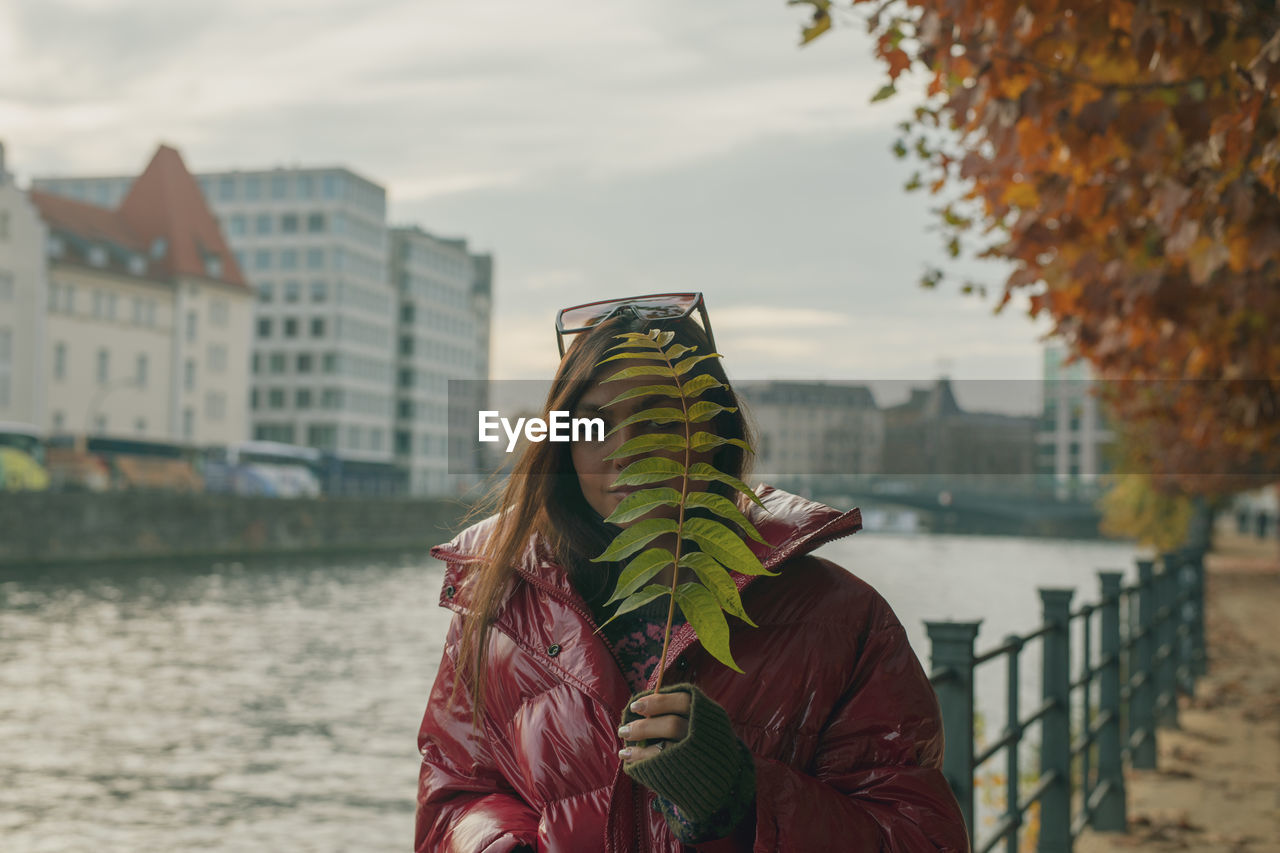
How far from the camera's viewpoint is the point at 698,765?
5.19 feet

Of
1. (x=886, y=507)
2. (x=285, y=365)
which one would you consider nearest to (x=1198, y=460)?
(x=886, y=507)

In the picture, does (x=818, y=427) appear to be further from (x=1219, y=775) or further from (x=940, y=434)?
(x=1219, y=775)

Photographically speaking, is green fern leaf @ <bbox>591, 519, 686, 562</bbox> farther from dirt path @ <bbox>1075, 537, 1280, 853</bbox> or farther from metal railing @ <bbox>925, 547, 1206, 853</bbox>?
dirt path @ <bbox>1075, 537, 1280, 853</bbox>

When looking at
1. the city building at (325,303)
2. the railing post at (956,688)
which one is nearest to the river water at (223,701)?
the railing post at (956,688)

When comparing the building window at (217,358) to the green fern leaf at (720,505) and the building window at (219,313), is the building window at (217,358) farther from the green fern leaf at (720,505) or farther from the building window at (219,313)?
the green fern leaf at (720,505)

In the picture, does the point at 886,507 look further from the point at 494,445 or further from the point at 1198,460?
the point at 494,445

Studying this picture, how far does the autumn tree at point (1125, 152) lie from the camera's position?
3.64 m

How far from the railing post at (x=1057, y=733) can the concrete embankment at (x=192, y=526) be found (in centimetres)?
3533

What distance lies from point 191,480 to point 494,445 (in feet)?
171

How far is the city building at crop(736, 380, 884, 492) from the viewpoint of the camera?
255 cm

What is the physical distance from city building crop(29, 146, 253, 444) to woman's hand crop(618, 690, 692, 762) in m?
62.5

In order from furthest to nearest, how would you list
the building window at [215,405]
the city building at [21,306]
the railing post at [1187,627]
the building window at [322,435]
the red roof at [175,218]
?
the building window at [322,435] < the red roof at [175,218] < the building window at [215,405] < the city building at [21,306] < the railing post at [1187,627]

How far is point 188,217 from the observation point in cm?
7538

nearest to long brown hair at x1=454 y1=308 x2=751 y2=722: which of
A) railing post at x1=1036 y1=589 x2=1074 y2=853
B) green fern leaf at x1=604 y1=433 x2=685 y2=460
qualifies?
green fern leaf at x1=604 y1=433 x2=685 y2=460
